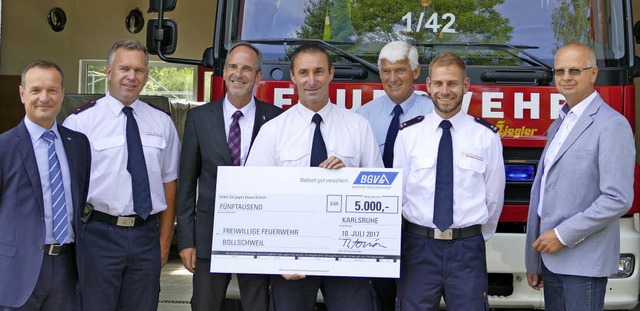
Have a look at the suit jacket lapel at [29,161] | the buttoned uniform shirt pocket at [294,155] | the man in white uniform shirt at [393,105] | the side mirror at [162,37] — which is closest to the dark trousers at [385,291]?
the man in white uniform shirt at [393,105]

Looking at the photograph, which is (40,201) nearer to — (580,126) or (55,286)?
(55,286)

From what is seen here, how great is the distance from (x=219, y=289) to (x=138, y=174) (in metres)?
0.74

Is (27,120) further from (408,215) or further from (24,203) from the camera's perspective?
(408,215)

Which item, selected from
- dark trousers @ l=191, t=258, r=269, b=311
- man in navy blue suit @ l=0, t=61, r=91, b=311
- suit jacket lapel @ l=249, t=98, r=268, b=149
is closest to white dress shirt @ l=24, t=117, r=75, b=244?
man in navy blue suit @ l=0, t=61, r=91, b=311

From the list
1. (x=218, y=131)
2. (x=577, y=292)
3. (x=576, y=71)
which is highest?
(x=576, y=71)

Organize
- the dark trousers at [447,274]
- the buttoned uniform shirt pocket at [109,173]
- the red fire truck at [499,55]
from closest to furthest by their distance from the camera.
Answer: the dark trousers at [447,274], the buttoned uniform shirt pocket at [109,173], the red fire truck at [499,55]

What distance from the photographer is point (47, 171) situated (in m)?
3.58

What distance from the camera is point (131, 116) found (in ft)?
13.6

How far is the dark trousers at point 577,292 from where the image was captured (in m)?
3.75

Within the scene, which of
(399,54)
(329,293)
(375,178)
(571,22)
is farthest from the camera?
(571,22)

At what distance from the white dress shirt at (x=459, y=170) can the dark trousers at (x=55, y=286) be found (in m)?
1.56

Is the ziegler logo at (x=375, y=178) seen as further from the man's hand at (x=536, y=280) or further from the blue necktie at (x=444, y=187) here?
the man's hand at (x=536, y=280)

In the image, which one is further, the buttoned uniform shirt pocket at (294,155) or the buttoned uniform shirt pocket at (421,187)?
the buttoned uniform shirt pocket at (294,155)

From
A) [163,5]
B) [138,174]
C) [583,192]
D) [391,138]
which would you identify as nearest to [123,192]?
[138,174]
